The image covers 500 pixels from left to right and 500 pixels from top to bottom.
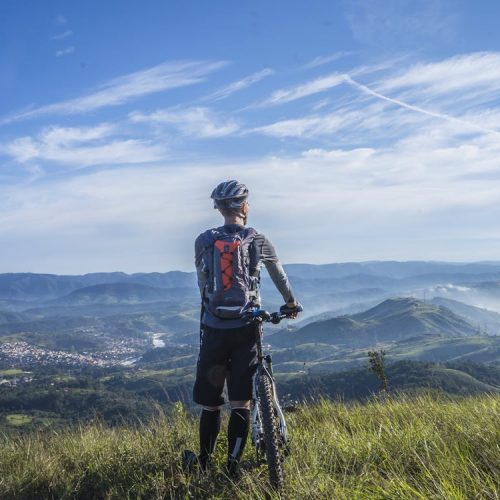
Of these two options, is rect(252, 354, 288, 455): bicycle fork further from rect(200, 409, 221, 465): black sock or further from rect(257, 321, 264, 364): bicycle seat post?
rect(200, 409, 221, 465): black sock

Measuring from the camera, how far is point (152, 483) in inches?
190

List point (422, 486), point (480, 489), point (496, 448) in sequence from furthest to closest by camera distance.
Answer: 1. point (496, 448)
2. point (422, 486)
3. point (480, 489)

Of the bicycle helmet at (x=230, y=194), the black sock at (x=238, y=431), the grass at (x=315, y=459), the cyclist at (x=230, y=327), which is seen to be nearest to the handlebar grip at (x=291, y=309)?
the cyclist at (x=230, y=327)

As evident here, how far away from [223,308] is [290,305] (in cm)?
79

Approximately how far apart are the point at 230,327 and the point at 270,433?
1.12 m

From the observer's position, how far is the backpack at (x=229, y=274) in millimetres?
5043

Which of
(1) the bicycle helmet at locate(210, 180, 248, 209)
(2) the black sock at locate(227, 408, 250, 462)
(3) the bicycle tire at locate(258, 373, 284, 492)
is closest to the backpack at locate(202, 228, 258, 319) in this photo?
(1) the bicycle helmet at locate(210, 180, 248, 209)

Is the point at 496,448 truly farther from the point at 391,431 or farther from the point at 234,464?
the point at 234,464

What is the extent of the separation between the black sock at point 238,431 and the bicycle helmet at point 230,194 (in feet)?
7.22

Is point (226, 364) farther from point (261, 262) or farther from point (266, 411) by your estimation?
point (261, 262)

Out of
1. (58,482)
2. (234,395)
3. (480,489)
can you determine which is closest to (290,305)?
(234,395)

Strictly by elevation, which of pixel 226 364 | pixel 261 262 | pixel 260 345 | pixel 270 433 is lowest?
pixel 270 433

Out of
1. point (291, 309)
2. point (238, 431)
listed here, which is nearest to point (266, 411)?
point (238, 431)

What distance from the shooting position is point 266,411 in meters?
4.73
